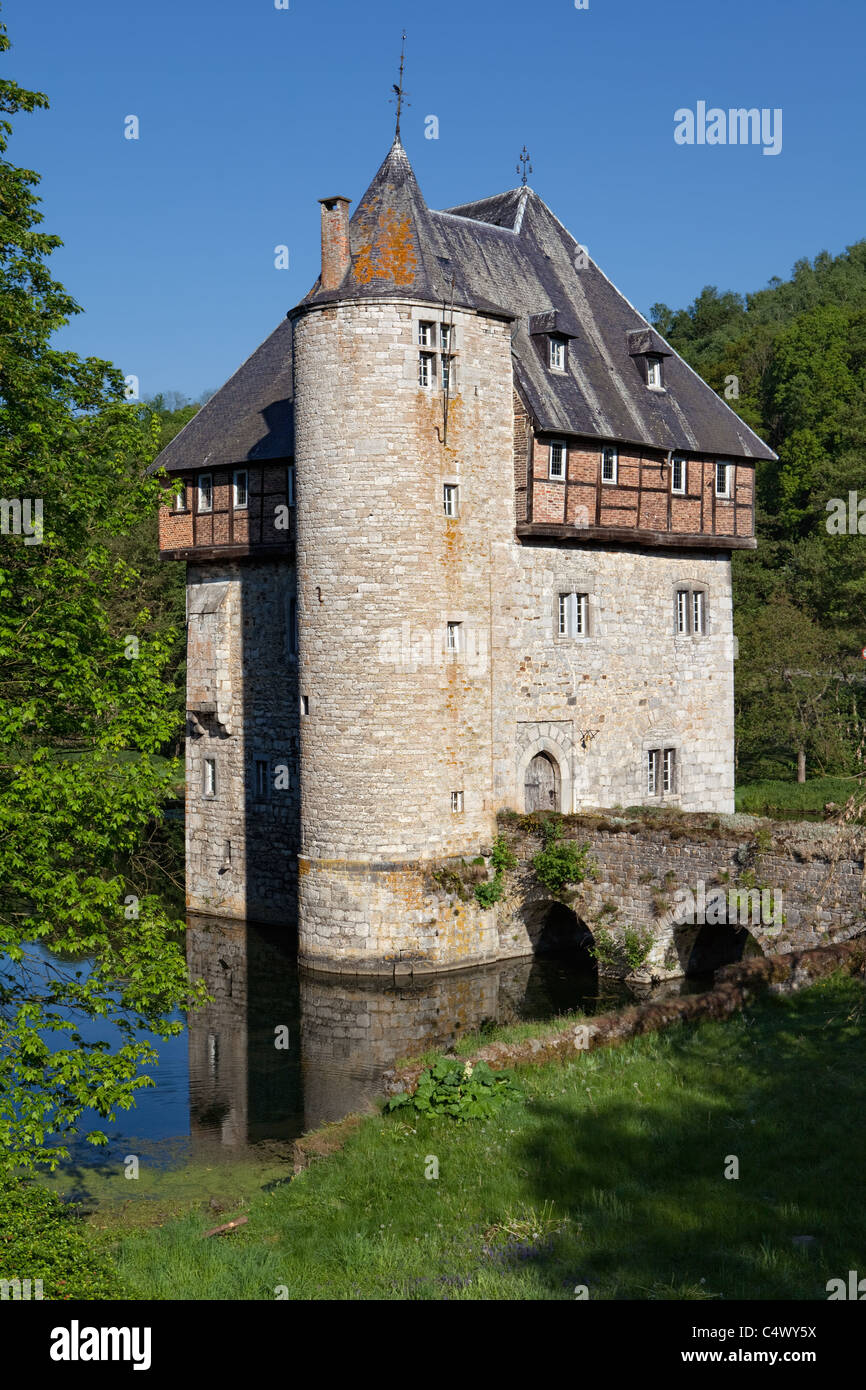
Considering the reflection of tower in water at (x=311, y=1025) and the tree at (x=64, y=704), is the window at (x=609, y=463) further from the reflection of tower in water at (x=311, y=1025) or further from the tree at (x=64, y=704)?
the tree at (x=64, y=704)

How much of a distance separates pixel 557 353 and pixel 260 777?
10318 mm

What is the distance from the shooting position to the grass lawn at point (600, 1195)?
8953 millimetres

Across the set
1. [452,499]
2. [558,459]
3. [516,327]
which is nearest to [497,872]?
[452,499]

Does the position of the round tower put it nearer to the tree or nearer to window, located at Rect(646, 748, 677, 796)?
window, located at Rect(646, 748, 677, 796)

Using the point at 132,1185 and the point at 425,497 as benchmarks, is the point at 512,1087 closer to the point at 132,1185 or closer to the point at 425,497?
the point at 132,1185

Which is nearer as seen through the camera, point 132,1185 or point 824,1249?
point 824,1249

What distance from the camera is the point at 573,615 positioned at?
2541 cm

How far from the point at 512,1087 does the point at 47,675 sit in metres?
6.20

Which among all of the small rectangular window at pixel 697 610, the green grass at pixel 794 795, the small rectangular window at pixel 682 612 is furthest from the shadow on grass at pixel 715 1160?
the green grass at pixel 794 795

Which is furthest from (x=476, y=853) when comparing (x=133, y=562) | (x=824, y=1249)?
(x=133, y=562)

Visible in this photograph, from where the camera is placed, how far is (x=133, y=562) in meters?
41.4

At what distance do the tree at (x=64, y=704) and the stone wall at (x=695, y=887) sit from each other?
956cm

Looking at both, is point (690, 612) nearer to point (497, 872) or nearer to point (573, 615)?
point (573, 615)

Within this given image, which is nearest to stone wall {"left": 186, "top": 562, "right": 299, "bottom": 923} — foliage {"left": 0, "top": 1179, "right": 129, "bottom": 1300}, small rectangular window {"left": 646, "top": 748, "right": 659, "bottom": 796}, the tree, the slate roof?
the slate roof
